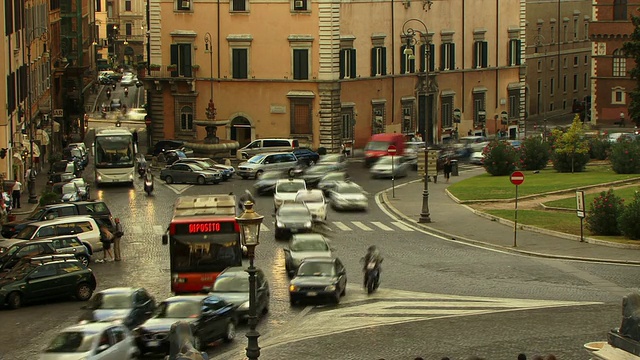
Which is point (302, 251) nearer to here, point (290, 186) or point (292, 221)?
point (292, 221)

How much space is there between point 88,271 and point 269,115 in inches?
1883

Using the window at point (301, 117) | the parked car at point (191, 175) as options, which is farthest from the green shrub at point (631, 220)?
the window at point (301, 117)

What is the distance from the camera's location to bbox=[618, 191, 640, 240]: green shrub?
51.0 m

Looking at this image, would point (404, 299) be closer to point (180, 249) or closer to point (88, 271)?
point (180, 249)

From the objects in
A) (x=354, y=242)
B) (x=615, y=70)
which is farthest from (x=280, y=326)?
(x=615, y=70)

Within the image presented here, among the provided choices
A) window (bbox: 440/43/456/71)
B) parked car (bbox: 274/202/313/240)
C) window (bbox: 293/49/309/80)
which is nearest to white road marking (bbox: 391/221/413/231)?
parked car (bbox: 274/202/313/240)

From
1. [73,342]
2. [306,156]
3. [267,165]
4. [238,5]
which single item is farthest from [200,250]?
[238,5]

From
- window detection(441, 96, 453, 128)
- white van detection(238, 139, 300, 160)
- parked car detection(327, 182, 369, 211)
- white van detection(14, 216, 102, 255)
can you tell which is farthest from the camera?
window detection(441, 96, 453, 128)

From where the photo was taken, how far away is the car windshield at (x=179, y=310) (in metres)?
35.6

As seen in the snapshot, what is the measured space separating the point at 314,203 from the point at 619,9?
64.6 m

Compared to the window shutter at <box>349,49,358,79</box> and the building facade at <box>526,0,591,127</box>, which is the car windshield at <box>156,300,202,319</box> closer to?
the window shutter at <box>349,49,358,79</box>

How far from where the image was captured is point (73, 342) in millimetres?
31734

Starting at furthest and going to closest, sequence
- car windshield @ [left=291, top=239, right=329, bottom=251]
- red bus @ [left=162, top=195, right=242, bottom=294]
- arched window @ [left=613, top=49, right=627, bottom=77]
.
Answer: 1. arched window @ [left=613, top=49, right=627, bottom=77]
2. car windshield @ [left=291, top=239, right=329, bottom=251]
3. red bus @ [left=162, top=195, right=242, bottom=294]

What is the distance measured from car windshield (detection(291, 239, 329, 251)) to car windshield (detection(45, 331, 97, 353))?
1562 cm
